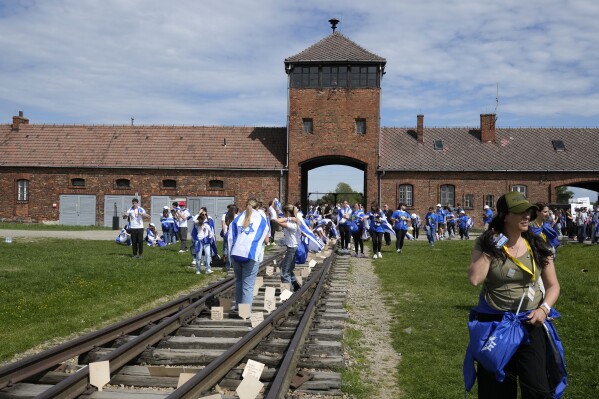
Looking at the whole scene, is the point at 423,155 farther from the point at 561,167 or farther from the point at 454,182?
the point at 561,167

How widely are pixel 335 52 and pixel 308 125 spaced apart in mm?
4897

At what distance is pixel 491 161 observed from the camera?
41.4 m

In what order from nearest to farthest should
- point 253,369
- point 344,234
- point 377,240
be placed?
point 253,369 < point 377,240 < point 344,234

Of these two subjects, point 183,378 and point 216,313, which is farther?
point 216,313

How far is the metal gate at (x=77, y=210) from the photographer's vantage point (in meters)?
40.3

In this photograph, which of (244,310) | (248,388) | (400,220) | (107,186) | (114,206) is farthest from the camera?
(107,186)

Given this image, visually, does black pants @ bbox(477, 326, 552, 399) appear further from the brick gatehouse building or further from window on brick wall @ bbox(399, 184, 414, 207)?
window on brick wall @ bbox(399, 184, 414, 207)

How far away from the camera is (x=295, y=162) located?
39500 mm

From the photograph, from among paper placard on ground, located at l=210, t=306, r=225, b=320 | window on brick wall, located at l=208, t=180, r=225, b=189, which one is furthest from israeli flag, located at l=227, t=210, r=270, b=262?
window on brick wall, located at l=208, t=180, r=225, b=189

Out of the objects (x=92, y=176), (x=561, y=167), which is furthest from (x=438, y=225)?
(x=92, y=176)

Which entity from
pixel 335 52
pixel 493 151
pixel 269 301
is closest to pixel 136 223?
pixel 269 301

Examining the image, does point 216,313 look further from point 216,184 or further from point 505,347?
point 216,184

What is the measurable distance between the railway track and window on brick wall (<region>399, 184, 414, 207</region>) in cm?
3133

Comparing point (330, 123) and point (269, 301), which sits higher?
point (330, 123)
